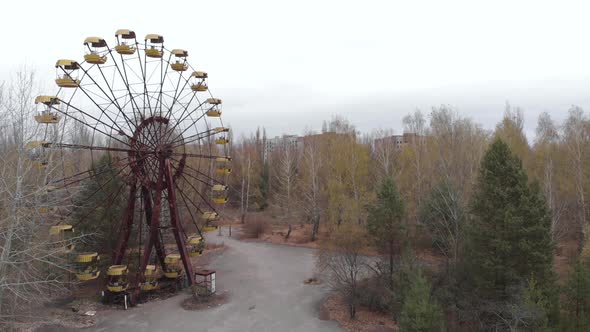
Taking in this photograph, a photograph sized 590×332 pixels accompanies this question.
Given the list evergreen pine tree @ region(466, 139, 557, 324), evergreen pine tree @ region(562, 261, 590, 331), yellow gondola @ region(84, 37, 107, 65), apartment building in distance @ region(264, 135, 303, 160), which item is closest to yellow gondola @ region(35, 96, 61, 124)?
yellow gondola @ region(84, 37, 107, 65)

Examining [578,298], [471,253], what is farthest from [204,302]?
[578,298]

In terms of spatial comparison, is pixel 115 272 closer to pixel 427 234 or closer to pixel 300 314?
pixel 300 314

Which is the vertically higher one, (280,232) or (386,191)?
(386,191)

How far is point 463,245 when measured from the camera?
50.4ft

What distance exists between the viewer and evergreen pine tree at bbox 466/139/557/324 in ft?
43.3

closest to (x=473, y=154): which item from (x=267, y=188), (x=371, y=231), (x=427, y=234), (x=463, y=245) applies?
(x=427, y=234)

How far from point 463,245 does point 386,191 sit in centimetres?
385

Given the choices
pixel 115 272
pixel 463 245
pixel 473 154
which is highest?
pixel 473 154

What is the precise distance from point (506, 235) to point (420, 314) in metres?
5.43

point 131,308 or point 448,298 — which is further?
point 131,308

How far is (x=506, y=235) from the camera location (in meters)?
13.6

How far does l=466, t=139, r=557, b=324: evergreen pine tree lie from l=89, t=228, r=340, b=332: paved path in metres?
6.15

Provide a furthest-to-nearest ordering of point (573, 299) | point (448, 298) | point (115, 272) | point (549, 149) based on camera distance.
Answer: point (549, 149), point (115, 272), point (448, 298), point (573, 299)

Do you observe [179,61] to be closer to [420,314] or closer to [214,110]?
[214,110]
